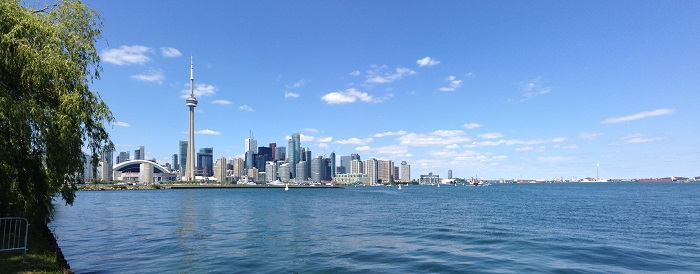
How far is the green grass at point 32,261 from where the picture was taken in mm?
14992

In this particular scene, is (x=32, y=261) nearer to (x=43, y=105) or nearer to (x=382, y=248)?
(x=43, y=105)

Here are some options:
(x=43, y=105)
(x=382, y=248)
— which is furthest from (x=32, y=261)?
(x=382, y=248)

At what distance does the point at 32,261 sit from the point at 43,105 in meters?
6.80

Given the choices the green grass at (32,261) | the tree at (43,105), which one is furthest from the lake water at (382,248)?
the tree at (43,105)

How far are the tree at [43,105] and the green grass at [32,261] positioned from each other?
178 cm

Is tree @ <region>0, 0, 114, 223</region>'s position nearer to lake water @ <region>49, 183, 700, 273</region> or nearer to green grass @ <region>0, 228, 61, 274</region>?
green grass @ <region>0, 228, 61, 274</region>

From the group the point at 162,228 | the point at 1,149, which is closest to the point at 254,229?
the point at 162,228

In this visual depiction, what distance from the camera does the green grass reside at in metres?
15.0

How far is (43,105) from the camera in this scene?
54.9ft

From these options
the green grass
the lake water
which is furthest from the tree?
the lake water

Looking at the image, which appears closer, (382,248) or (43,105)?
(43,105)

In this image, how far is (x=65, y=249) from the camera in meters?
28.6

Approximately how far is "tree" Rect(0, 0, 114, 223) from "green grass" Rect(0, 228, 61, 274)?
Result: 5.83ft

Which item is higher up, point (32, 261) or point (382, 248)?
point (32, 261)
